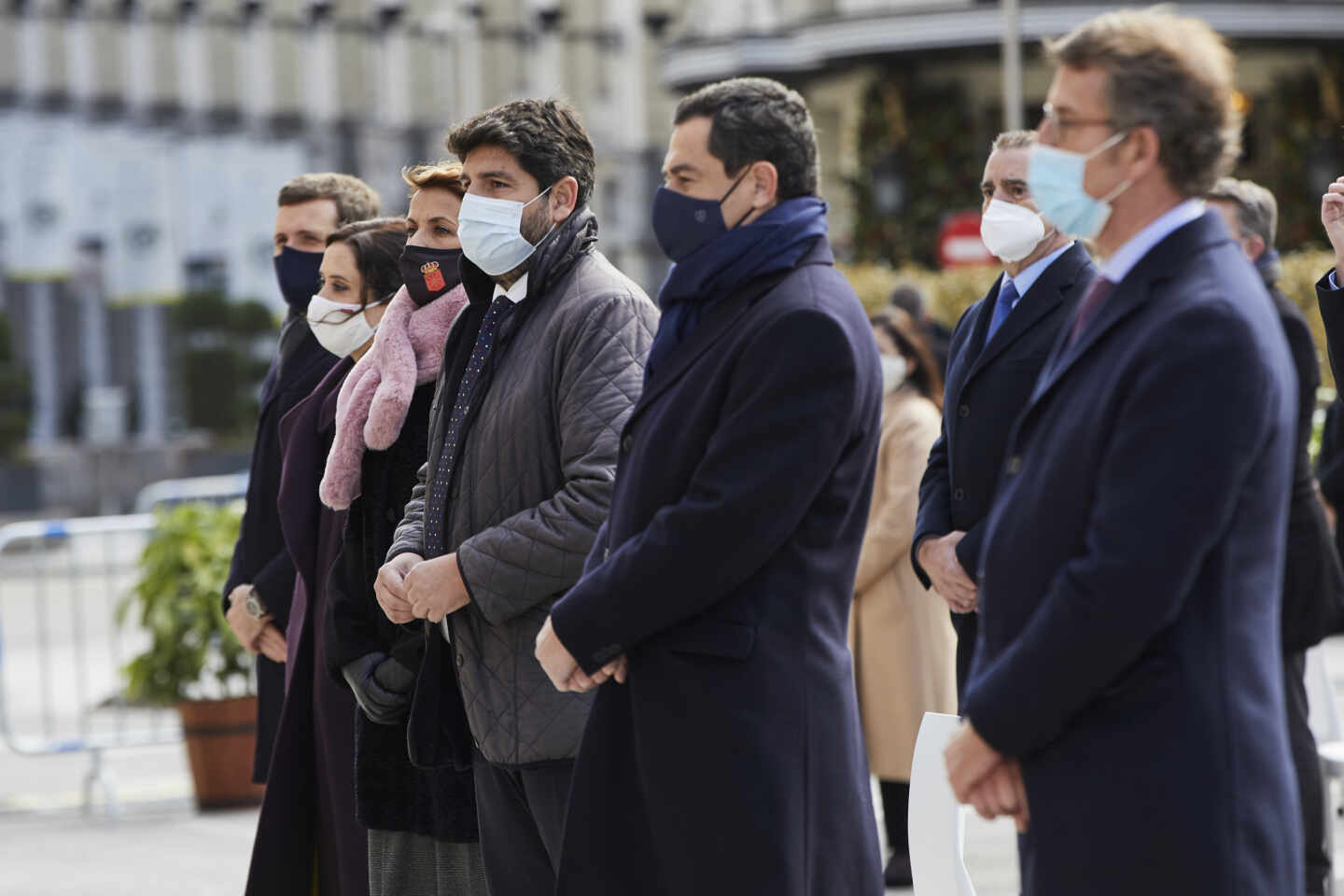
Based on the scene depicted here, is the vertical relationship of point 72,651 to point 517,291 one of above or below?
below

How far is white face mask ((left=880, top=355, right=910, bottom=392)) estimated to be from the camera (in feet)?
22.7

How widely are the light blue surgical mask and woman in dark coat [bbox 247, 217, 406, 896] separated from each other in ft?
8.12

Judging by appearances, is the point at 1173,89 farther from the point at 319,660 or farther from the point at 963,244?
the point at 963,244

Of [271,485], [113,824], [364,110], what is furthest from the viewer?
[364,110]

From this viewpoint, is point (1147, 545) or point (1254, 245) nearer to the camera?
point (1147, 545)

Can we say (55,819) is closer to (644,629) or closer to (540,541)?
(540,541)

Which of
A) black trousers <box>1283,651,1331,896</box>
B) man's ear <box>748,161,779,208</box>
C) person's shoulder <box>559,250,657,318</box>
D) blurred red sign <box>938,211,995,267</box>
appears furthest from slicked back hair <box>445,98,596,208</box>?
blurred red sign <box>938,211,995,267</box>

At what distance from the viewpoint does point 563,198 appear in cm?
443

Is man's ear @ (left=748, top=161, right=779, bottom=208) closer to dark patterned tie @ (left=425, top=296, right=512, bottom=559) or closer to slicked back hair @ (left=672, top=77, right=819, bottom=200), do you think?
slicked back hair @ (left=672, top=77, right=819, bottom=200)

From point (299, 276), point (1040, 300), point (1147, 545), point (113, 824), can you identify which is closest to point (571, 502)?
point (1040, 300)

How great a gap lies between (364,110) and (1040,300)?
1221 inches

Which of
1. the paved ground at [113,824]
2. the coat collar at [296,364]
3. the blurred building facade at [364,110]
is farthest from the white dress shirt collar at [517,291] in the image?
the blurred building facade at [364,110]

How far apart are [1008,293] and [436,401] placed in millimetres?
1440

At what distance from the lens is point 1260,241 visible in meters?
5.34
